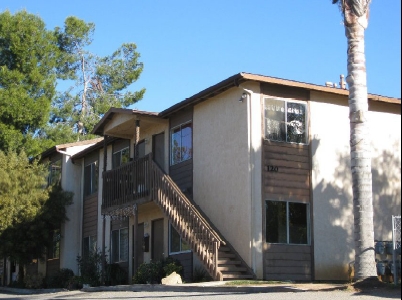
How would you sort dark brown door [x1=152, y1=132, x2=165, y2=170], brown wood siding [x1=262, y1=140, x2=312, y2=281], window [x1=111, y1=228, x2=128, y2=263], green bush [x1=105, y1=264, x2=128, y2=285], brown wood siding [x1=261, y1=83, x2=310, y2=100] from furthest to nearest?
window [x1=111, y1=228, x2=128, y2=263]
green bush [x1=105, y1=264, x2=128, y2=285]
dark brown door [x1=152, y1=132, x2=165, y2=170]
brown wood siding [x1=261, y1=83, x2=310, y2=100]
brown wood siding [x1=262, y1=140, x2=312, y2=281]

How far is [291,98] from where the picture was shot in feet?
66.9

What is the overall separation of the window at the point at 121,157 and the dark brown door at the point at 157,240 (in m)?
3.42

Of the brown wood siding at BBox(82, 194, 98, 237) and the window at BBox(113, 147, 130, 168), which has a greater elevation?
the window at BBox(113, 147, 130, 168)

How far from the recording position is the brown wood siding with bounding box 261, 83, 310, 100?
20125 mm

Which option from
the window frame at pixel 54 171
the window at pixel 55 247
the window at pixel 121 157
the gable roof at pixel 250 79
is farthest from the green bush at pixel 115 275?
the window frame at pixel 54 171

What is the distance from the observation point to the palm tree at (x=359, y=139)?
16016 mm

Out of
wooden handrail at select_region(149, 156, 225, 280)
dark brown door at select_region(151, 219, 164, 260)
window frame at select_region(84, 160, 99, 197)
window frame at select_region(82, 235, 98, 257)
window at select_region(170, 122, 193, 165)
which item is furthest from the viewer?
window frame at select_region(84, 160, 99, 197)

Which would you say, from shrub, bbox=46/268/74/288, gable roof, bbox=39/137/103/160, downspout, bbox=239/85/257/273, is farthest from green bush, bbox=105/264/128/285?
downspout, bbox=239/85/257/273

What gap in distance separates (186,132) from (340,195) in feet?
18.1

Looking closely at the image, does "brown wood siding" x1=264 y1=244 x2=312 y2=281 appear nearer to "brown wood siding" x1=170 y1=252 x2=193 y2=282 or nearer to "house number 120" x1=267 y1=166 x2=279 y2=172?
"house number 120" x1=267 y1=166 x2=279 y2=172

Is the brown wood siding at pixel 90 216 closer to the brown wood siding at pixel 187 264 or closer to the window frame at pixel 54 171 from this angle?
the window frame at pixel 54 171

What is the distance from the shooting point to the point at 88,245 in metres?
29.5

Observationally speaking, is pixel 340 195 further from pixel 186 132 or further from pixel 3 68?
pixel 3 68

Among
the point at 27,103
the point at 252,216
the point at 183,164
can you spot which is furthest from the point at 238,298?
the point at 27,103
